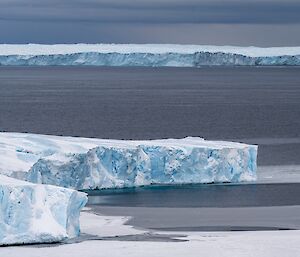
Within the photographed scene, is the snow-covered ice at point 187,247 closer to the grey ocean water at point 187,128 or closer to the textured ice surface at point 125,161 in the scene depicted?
the grey ocean water at point 187,128

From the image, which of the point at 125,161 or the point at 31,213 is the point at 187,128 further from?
the point at 31,213

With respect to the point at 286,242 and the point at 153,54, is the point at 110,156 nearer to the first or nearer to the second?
the point at 286,242

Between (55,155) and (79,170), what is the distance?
3.40 feet

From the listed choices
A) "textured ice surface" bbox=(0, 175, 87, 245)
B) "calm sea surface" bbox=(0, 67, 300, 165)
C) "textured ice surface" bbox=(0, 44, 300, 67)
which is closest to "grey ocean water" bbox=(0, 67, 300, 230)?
"calm sea surface" bbox=(0, 67, 300, 165)

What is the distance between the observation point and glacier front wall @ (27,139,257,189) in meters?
28.9

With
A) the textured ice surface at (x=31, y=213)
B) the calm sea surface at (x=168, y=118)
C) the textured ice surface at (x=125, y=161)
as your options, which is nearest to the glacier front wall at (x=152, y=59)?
the calm sea surface at (x=168, y=118)

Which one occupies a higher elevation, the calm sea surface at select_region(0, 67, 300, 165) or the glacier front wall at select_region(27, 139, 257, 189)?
the calm sea surface at select_region(0, 67, 300, 165)

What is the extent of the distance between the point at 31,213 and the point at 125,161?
32.4 ft

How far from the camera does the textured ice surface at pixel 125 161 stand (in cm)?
2848

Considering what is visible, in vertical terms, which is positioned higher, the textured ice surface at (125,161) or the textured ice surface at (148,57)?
Answer: the textured ice surface at (148,57)

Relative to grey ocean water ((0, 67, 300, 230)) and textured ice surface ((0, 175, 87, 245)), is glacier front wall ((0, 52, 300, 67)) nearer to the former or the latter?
grey ocean water ((0, 67, 300, 230))

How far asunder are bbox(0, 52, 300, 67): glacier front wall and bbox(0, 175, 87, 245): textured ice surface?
518ft

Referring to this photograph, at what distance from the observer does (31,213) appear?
20547 mm

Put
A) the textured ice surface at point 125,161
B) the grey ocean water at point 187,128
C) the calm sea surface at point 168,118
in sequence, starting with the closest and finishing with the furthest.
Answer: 1. the grey ocean water at point 187,128
2. the textured ice surface at point 125,161
3. the calm sea surface at point 168,118
